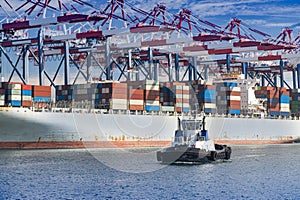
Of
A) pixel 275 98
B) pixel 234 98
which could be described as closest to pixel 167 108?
pixel 234 98

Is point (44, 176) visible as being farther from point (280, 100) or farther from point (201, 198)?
point (280, 100)

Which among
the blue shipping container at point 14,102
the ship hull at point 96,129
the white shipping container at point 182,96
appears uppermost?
the white shipping container at point 182,96

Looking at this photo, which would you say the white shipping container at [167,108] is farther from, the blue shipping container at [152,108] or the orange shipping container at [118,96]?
the orange shipping container at [118,96]

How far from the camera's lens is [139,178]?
29922 millimetres

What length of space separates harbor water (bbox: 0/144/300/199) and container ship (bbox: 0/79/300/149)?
5.44 m

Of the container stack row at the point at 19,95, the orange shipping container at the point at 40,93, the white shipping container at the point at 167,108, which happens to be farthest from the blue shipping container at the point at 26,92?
the white shipping container at the point at 167,108

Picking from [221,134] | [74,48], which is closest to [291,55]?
[221,134]

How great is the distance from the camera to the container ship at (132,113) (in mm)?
46000

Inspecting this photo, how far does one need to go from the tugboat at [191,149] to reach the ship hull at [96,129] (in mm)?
12466

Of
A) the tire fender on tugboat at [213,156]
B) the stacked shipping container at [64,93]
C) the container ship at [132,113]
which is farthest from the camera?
the stacked shipping container at [64,93]

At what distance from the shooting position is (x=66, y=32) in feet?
201

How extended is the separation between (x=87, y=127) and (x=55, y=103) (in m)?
6.09

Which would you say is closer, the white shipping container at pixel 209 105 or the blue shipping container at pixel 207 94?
the blue shipping container at pixel 207 94

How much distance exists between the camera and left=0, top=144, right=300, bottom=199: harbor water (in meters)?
24.9
